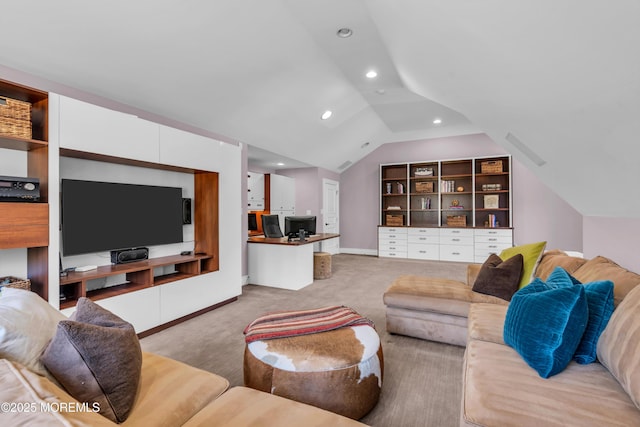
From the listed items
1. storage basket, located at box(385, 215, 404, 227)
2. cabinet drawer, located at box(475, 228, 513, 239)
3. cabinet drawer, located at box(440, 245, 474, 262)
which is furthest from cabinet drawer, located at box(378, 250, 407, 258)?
cabinet drawer, located at box(475, 228, 513, 239)

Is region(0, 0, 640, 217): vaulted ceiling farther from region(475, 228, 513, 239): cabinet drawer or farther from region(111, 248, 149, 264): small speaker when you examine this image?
region(475, 228, 513, 239): cabinet drawer

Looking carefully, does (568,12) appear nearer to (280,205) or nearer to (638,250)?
(638,250)

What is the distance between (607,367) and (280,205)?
5.99m

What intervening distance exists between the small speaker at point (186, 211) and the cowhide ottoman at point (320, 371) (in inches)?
89.8

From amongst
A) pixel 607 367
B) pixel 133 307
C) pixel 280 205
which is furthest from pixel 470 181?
pixel 133 307

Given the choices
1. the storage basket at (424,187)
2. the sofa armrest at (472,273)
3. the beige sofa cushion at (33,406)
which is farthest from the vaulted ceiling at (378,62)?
the storage basket at (424,187)

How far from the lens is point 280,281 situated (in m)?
4.48

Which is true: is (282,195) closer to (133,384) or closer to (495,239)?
(495,239)

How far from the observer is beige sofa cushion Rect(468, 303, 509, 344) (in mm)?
1700

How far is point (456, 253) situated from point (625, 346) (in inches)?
222

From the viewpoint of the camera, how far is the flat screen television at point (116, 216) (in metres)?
2.52

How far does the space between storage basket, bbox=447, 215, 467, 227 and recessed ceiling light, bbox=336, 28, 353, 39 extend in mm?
4810

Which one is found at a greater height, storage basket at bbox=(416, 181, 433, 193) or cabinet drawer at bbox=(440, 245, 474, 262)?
storage basket at bbox=(416, 181, 433, 193)

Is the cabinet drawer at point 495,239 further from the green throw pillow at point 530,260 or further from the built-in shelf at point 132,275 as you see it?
the built-in shelf at point 132,275
